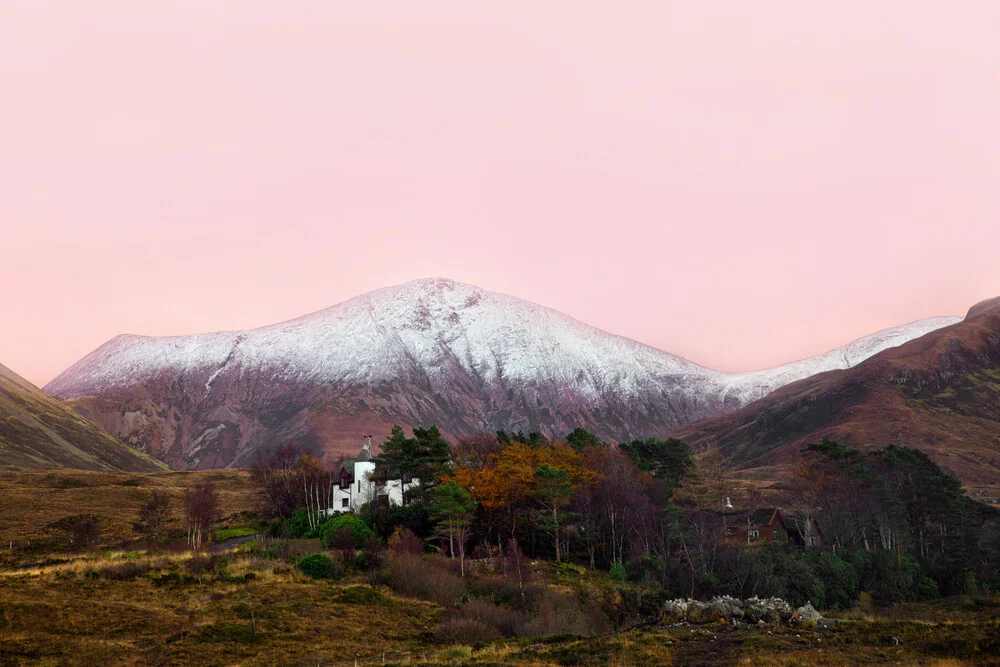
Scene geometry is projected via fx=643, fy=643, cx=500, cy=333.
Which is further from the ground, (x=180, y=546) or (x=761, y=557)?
(x=180, y=546)

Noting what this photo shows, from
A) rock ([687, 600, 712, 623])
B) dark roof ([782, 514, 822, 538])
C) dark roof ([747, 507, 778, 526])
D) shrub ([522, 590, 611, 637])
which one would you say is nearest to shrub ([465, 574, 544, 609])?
shrub ([522, 590, 611, 637])

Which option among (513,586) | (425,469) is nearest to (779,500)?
(425,469)

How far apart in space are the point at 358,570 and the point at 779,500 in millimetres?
74692

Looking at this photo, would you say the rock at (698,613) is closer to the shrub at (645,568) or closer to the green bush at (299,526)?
the shrub at (645,568)

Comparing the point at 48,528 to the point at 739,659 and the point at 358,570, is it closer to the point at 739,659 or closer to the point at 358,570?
the point at 358,570

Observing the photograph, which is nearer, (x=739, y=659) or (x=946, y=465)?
(x=739, y=659)

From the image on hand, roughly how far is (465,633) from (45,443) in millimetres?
170693

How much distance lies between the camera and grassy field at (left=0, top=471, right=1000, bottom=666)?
28.8 metres

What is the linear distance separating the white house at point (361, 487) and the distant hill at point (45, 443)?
83352 mm

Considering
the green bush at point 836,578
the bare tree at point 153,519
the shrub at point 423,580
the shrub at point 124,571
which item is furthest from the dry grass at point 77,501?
the green bush at point 836,578

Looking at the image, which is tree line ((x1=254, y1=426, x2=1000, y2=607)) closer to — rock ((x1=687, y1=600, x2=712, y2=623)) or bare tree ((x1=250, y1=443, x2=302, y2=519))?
bare tree ((x1=250, y1=443, x2=302, y2=519))

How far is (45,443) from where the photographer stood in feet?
541

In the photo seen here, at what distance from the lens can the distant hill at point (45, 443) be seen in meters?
147

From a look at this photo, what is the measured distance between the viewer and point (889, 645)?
94.8 feet
